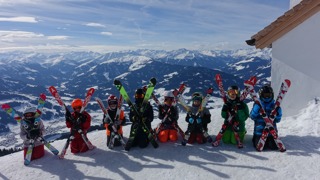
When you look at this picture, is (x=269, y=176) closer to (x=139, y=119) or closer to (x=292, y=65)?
(x=139, y=119)

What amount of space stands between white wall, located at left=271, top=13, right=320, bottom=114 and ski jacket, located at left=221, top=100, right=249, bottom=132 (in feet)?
12.3

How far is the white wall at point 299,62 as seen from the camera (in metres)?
10.4

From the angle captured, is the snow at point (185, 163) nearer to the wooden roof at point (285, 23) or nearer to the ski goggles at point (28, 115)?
the ski goggles at point (28, 115)

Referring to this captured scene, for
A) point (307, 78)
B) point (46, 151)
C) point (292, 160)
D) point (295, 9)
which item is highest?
point (295, 9)

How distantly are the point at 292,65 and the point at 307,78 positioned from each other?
0.75m

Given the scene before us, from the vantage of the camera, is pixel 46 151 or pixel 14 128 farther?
pixel 14 128

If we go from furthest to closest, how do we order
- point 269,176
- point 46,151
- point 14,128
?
point 14,128
point 46,151
point 269,176

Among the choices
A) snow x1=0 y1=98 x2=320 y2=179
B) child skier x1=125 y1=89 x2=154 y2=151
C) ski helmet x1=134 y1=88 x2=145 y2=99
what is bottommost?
snow x1=0 y1=98 x2=320 y2=179

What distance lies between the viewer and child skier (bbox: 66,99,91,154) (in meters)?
8.82

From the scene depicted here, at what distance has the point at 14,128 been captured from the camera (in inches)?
7165

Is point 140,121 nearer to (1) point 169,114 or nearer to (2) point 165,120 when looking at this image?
(2) point 165,120

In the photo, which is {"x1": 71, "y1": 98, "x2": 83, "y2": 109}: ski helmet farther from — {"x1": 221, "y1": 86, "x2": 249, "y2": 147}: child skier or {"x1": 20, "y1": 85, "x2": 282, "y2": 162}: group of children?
{"x1": 221, "y1": 86, "x2": 249, "y2": 147}: child skier

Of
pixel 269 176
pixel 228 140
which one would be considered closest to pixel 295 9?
pixel 228 140

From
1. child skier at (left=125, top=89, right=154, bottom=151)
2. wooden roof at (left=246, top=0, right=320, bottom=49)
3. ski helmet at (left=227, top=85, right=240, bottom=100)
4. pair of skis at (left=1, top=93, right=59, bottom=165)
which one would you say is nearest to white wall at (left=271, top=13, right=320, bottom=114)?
wooden roof at (left=246, top=0, right=320, bottom=49)
